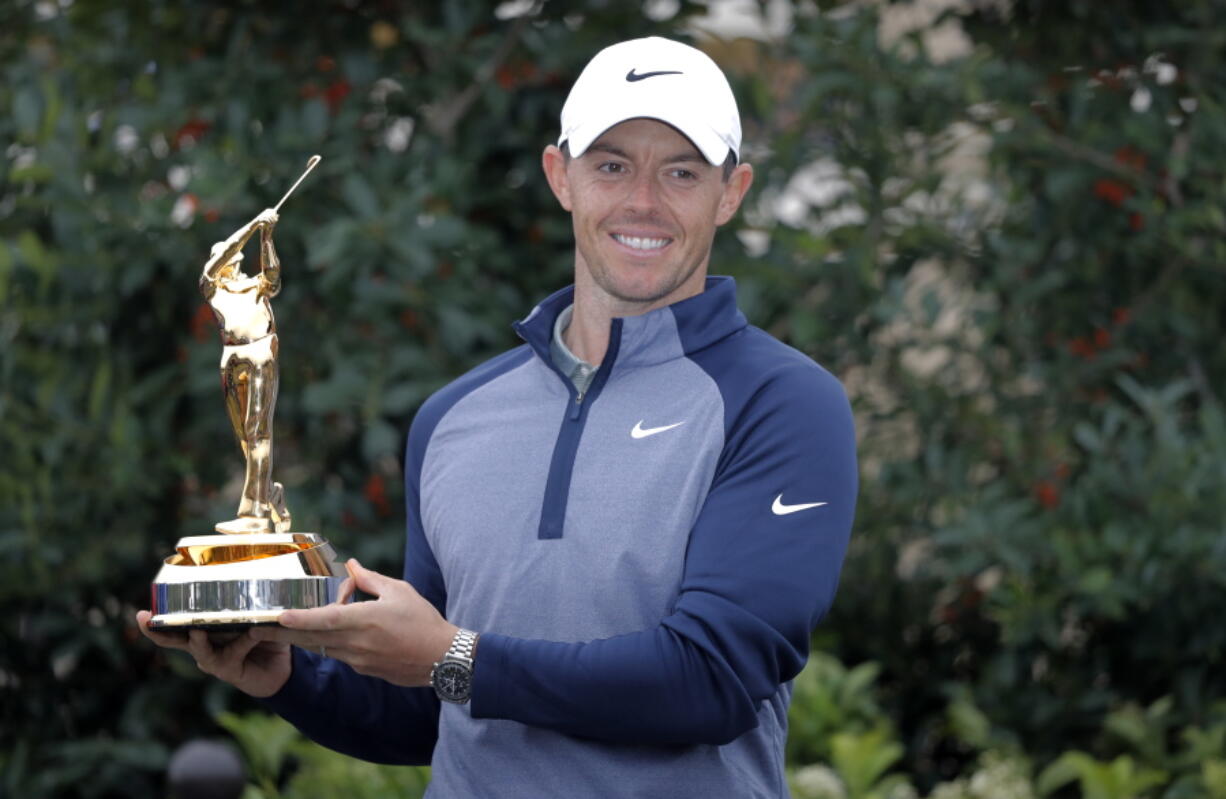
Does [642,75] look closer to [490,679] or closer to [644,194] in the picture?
[644,194]

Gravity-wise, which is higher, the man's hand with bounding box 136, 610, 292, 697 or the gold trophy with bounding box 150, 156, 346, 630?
the gold trophy with bounding box 150, 156, 346, 630

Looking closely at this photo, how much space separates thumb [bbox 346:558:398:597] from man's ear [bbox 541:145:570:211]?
23.6 inches

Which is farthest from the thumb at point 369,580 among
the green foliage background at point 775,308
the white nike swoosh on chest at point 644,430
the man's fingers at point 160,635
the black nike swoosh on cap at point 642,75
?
the green foliage background at point 775,308

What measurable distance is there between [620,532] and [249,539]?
0.51 meters

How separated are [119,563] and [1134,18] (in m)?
3.36

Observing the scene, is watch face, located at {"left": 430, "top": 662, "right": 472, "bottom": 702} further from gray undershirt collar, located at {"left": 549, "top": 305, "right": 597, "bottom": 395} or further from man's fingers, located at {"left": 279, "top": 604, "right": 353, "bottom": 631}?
gray undershirt collar, located at {"left": 549, "top": 305, "right": 597, "bottom": 395}

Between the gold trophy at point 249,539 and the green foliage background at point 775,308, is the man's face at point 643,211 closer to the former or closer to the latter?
the gold trophy at point 249,539

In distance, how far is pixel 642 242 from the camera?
226cm

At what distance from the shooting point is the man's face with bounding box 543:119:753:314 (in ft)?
7.36

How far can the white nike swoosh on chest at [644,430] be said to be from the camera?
215cm

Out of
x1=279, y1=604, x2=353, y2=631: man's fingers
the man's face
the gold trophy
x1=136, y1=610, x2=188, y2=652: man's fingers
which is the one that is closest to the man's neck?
the man's face

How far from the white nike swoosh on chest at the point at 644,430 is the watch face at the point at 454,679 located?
37 centimetres

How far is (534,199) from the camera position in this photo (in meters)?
5.09

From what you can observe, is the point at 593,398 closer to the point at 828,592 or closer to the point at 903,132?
the point at 828,592
